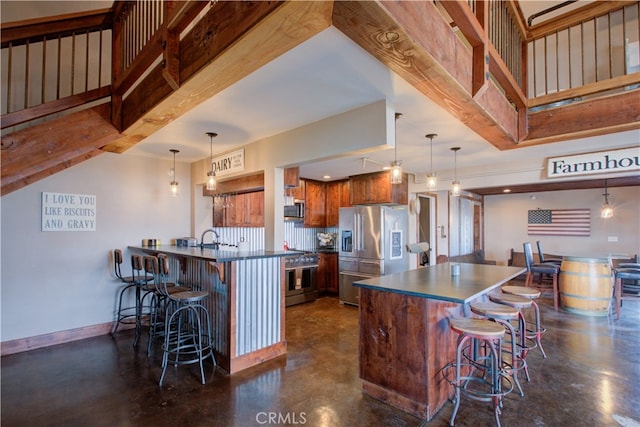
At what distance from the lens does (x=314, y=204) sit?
248 inches

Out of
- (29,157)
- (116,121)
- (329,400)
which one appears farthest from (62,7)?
(329,400)

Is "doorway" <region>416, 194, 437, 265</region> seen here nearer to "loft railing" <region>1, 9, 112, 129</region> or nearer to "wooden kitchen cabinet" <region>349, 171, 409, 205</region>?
"wooden kitchen cabinet" <region>349, 171, 409, 205</region>

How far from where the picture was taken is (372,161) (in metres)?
4.59

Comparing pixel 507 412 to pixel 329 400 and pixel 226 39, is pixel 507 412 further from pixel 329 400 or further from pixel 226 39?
pixel 226 39

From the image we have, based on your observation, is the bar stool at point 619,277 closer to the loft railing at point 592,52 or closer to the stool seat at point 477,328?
the loft railing at point 592,52

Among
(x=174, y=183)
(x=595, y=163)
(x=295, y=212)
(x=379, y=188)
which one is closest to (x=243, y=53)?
(x=174, y=183)

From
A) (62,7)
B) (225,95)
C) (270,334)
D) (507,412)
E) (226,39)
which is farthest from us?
(62,7)

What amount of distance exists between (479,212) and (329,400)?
8133 millimetres

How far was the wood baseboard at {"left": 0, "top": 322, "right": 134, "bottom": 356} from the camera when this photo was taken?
3414 millimetres

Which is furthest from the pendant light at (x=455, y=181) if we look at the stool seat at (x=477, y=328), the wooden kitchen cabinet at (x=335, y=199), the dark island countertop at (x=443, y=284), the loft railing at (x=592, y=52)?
the stool seat at (x=477, y=328)

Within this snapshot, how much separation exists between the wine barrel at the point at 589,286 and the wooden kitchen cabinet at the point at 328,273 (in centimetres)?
396

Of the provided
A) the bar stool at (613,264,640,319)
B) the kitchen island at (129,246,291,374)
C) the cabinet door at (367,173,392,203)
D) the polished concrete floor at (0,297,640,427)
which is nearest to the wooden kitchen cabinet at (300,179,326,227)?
the cabinet door at (367,173,392,203)

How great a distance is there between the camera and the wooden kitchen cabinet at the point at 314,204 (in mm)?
6141

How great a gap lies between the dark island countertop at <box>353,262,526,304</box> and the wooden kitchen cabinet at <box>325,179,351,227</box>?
10.1 feet
